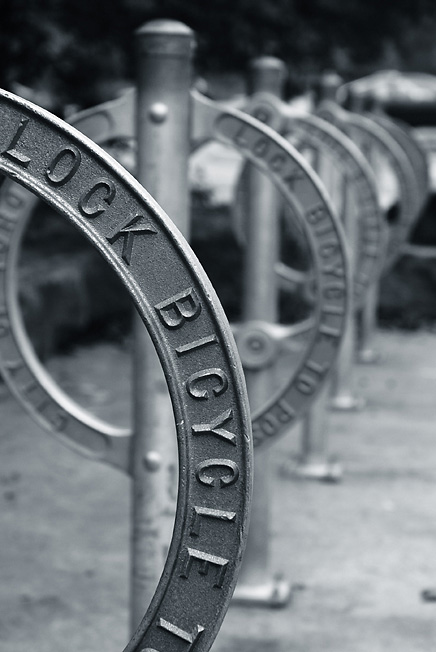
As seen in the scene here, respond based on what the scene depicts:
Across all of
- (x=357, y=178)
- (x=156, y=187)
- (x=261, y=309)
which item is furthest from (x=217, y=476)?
(x=357, y=178)

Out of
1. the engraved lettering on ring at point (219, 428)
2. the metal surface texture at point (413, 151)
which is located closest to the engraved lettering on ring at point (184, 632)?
the engraved lettering on ring at point (219, 428)

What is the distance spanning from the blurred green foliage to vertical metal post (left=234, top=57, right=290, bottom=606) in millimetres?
4458

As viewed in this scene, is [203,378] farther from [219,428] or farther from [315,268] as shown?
[315,268]

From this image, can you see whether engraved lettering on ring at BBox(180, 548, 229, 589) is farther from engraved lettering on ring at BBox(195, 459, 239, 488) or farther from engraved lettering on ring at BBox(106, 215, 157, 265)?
engraved lettering on ring at BBox(106, 215, 157, 265)

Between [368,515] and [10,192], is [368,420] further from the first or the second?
[10,192]

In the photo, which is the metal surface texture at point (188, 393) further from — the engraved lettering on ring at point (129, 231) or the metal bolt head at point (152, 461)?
the metal bolt head at point (152, 461)

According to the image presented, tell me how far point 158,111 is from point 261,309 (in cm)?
135

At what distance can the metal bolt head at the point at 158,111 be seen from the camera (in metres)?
2.62

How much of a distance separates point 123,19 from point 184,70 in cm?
658

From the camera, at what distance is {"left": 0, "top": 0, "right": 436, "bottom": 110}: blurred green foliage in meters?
8.15

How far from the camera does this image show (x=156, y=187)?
2.64 meters

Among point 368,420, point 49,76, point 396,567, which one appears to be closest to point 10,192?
point 396,567

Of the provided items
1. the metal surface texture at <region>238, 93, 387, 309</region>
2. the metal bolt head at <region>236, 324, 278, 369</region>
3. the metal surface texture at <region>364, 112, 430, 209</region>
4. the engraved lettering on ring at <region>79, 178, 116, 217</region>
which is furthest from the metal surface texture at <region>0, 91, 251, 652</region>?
the metal surface texture at <region>364, 112, 430, 209</region>

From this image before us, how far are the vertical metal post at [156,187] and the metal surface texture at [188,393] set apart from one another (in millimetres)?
856
